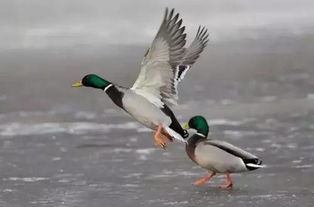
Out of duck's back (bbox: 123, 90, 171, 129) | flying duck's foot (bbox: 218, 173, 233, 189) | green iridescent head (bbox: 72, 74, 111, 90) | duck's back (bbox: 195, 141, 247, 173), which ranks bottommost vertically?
flying duck's foot (bbox: 218, 173, 233, 189)

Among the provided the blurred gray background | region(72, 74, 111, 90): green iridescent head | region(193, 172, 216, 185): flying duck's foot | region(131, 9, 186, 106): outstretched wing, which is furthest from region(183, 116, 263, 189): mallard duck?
region(72, 74, 111, 90): green iridescent head

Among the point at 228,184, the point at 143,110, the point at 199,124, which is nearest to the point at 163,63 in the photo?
the point at 143,110

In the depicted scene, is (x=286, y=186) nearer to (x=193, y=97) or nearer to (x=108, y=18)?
(x=193, y=97)

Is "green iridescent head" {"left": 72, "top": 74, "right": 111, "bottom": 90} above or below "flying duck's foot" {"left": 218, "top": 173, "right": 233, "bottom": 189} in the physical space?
above

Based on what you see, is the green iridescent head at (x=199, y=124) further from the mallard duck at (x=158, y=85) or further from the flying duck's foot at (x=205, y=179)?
the mallard duck at (x=158, y=85)

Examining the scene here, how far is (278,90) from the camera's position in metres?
12.7

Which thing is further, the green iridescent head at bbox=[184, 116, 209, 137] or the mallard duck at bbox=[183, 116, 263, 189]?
the green iridescent head at bbox=[184, 116, 209, 137]

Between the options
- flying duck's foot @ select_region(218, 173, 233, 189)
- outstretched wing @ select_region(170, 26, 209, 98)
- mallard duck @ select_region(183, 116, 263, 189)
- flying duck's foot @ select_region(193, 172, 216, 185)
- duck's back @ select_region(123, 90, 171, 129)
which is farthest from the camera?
flying duck's foot @ select_region(193, 172, 216, 185)

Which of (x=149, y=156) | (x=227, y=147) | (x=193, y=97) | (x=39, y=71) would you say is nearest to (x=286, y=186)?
(x=227, y=147)

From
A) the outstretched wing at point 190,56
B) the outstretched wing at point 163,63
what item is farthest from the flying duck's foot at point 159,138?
the outstretched wing at point 190,56

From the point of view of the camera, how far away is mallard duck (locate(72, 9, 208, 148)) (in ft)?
20.6

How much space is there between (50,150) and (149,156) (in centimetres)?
101

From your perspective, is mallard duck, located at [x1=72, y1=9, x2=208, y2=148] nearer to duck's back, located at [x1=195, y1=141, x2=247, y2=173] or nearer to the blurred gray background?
duck's back, located at [x1=195, y1=141, x2=247, y2=173]

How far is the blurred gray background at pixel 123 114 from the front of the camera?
7145 millimetres
